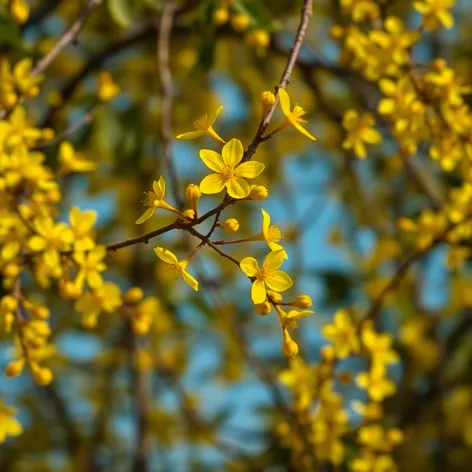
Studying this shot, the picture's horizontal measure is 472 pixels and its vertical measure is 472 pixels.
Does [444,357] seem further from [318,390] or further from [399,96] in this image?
[399,96]

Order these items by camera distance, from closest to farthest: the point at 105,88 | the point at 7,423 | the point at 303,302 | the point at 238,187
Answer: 1. the point at 238,187
2. the point at 303,302
3. the point at 7,423
4. the point at 105,88

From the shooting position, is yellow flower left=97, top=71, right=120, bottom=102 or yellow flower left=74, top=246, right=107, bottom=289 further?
yellow flower left=97, top=71, right=120, bottom=102

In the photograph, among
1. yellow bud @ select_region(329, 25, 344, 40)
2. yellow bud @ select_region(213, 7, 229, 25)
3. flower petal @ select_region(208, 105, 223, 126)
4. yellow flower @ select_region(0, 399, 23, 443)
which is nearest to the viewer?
flower petal @ select_region(208, 105, 223, 126)

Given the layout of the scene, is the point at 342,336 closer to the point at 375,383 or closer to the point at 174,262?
the point at 375,383

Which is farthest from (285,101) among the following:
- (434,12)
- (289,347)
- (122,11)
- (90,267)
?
(122,11)

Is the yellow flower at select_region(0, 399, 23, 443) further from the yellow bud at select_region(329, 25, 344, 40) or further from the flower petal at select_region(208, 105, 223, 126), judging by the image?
the yellow bud at select_region(329, 25, 344, 40)

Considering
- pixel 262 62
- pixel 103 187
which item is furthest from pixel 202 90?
pixel 103 187

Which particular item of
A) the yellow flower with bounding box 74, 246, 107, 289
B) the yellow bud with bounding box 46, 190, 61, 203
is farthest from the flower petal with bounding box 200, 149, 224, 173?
the yellow bud with bounding box 46, 190, 61, 203
